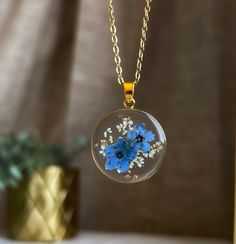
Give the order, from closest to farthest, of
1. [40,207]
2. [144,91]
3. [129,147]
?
[129,147], [40,207], [144,91]

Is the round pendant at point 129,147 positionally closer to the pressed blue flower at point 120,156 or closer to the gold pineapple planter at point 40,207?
the pressed blue flower at point 120,156

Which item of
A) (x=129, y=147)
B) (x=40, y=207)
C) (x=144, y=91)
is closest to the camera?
(x=129, y=147)

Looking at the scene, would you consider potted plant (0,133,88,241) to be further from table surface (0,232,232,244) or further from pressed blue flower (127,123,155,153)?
pressed blue flower (127,123,155,153)

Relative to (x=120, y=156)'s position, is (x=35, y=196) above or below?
below

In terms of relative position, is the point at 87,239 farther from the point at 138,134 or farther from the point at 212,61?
the point at 212,61

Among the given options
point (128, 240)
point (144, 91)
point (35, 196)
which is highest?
point (144, 91)

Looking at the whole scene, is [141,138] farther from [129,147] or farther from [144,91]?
[144,91]

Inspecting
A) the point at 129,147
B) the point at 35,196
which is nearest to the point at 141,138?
the point at 129,147

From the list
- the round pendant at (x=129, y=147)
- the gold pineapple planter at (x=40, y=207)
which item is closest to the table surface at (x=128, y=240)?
the gold pineapple planter at (x=40, y=207)
